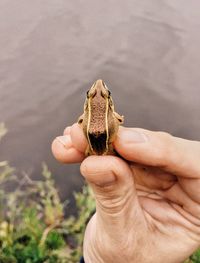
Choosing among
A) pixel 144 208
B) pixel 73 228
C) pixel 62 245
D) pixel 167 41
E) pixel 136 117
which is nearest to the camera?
pixel 144 208

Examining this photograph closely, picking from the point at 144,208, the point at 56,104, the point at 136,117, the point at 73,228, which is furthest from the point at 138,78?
the point at 144,208

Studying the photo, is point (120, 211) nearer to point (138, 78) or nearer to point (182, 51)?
point (138, 78)

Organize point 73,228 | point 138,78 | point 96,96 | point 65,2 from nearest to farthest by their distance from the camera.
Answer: point 96,96, point 73,228, point 138,78, point 65,2

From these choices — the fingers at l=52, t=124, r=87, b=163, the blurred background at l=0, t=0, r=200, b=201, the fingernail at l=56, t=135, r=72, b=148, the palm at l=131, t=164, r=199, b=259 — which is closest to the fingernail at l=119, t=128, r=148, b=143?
the fingers at l=52, t=124, r=87, b=163

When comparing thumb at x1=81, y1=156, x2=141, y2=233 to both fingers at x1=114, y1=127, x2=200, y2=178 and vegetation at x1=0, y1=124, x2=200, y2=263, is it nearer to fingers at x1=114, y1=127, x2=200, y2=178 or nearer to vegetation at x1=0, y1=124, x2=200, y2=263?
fingers at x1=114, y1=127, x2=200, y2=178

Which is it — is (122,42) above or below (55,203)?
above

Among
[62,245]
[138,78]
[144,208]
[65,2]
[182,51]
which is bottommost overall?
[62,245]

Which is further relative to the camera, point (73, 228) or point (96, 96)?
point (73, 228)

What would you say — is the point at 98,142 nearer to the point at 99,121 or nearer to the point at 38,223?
the point at 99,121
